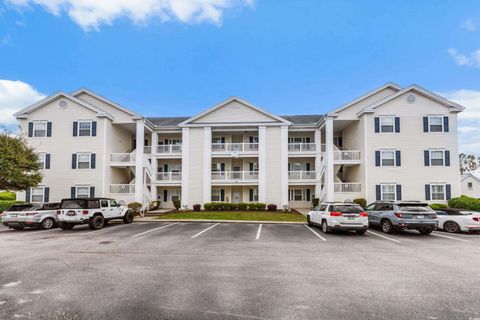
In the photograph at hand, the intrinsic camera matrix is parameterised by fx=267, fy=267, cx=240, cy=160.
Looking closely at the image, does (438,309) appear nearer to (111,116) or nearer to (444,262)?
(444,262)

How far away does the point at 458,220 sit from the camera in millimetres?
14141

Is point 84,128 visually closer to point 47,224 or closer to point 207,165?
point 207,165

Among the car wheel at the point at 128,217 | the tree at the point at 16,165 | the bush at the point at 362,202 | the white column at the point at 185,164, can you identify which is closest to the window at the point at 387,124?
the bush at the point at 362,202

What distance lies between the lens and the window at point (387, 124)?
23.6 meters

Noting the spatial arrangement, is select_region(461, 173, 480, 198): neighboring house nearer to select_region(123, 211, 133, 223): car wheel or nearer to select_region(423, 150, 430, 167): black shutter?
select_region(423, 150, 430, 167): black shutter

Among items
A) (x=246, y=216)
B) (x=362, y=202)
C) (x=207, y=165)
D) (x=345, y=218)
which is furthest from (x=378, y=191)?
(x=207, y=165)

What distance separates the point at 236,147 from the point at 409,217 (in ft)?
58.3

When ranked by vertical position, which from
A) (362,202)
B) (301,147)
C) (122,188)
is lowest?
(362,202)

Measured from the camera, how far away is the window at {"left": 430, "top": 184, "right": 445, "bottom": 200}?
22797 mm

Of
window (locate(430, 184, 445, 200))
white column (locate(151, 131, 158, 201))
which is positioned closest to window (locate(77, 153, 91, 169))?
white column (locate(151, 131, 158, 201))

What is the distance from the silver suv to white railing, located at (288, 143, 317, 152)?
46.6 ft

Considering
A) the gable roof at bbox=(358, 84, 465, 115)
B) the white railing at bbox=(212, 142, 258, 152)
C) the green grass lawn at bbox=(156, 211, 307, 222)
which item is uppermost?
the gable roof at bbox=(358, 84, 465, 115)

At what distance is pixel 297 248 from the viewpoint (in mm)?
9703

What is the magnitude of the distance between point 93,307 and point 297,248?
6890 millimetres
